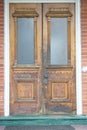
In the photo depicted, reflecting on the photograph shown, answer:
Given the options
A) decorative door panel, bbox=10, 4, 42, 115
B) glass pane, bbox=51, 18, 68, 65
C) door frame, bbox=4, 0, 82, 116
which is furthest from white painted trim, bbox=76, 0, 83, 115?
decorative door panel, bbox=10, 4, 42, 115

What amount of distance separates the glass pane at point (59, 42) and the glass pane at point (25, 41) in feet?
1.60

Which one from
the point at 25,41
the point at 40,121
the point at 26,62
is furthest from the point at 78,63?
the point at 40,121

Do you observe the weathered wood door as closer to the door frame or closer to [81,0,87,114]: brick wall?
the door frame

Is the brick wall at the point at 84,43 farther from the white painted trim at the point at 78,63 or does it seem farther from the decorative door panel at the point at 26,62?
the decorative door panel at the point at 26,62

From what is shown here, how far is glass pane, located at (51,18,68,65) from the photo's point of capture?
955 centimetres

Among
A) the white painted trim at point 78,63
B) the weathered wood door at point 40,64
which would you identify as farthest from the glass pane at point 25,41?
the white painted trim at point 78,63

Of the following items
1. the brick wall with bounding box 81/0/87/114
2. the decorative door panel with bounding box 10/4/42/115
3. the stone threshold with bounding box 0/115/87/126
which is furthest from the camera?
the decorative door panel with bounding box 10/4/42/115

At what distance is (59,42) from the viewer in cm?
958

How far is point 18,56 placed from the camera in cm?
953

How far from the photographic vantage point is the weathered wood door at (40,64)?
31.1 ft

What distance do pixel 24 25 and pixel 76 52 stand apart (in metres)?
1.35

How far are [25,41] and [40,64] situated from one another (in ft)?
2.09

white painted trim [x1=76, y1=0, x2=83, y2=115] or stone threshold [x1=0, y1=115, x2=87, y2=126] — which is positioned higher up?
white painted trim [x1=76, y1=0, x2=83, y2=115]

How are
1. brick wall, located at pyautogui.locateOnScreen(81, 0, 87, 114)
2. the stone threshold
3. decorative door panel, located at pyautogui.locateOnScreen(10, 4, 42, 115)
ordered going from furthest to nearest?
1. decorative door panel, located at pyautogui.locateOnScreen(10, 4, 42, 115)
2. brick wall, located at pyautogui.locateOnScreen(81, 0, 87, 114)
3. the stone threshold
